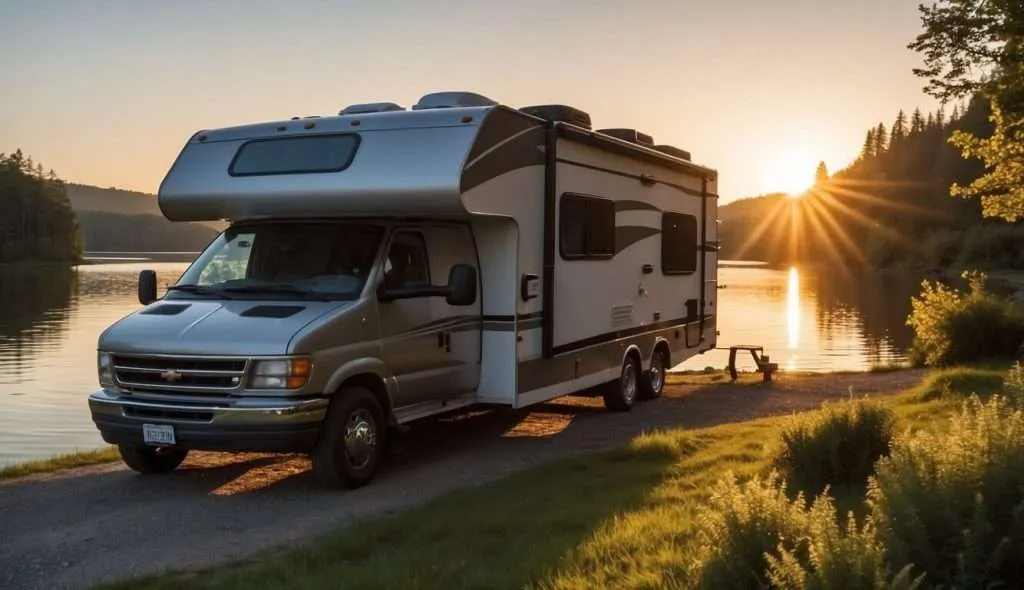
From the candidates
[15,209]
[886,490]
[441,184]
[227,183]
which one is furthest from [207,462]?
[15,209]

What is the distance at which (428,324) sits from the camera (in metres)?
9.66

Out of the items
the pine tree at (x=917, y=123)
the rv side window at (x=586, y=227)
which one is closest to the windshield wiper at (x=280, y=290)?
the rv side window at (x=586, y=227)

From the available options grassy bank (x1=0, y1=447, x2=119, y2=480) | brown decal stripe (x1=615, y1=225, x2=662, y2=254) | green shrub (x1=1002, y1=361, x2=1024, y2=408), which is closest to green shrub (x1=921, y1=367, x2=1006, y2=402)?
brown decal stripe (x1=615, y1=225, x2=662, y2=254)

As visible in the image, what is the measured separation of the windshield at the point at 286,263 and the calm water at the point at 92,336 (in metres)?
6.30

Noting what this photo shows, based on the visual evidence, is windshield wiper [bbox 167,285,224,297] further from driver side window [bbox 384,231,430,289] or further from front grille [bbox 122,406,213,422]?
driver side window [bbox 384,231,430,289]

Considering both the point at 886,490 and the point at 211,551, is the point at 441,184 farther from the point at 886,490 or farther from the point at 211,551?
the point at 886,490

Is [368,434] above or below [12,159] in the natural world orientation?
below

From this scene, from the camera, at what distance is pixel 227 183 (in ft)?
32.1

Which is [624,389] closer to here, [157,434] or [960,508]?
[157,434]

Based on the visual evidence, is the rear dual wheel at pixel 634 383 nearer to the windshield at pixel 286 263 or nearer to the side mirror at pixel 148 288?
the windshield at pixel 286 263

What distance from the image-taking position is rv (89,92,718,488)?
8219mm

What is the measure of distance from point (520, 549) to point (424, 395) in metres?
3.66

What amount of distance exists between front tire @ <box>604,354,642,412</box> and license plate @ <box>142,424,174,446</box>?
6.24 m

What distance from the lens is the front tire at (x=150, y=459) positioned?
920cm
